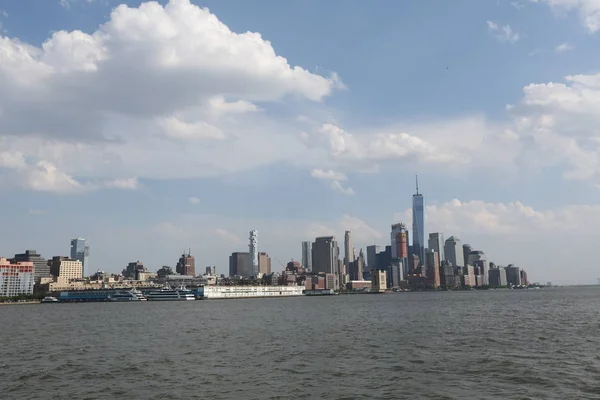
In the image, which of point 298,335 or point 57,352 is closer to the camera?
point 57,352

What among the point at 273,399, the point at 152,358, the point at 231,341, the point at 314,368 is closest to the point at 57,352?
the point at 152,358

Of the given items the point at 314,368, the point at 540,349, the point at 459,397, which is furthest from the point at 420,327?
the point at 459,397

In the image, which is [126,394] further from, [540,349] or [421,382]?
[540,349]

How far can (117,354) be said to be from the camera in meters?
58.4

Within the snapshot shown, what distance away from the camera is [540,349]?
181 ft

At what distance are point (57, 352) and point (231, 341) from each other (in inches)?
836

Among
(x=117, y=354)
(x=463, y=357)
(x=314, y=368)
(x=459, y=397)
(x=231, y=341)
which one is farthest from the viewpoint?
(x=231, y=341)

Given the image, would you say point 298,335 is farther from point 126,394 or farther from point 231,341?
point 126,394

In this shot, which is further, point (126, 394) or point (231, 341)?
point (231, 341)

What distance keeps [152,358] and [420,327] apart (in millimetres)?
46861

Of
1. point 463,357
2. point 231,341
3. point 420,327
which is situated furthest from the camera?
point 420,327

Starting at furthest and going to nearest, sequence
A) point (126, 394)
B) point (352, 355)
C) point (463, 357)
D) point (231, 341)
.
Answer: point (231, 341) < point (352, 355) < point (463, 357) < point (126, 394)

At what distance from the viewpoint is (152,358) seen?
5419 cm

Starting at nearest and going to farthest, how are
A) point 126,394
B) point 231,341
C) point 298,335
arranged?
point 126,394, point 231,341, point 298,335
